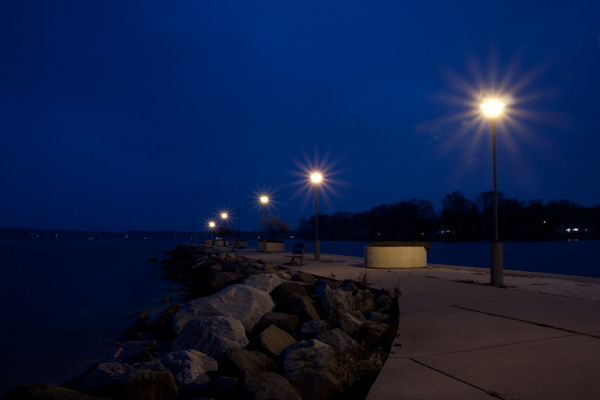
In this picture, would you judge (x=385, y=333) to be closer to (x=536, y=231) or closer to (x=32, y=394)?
(x=32, y=394)

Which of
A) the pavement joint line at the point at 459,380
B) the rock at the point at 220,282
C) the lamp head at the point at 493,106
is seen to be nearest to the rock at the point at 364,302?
the pavement joint line at the point at 459,380

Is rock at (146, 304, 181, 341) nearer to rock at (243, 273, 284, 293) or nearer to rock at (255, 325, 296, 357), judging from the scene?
rock at (243, 273, 284, 293)

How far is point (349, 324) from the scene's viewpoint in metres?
6.73

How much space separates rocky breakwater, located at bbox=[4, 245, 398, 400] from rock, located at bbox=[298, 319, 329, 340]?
2 cm

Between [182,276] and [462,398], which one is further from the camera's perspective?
[182,276]

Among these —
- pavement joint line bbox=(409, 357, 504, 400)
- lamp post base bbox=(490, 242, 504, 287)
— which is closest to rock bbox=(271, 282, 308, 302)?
lamp post base bbox=(490, 242, 504, 287)

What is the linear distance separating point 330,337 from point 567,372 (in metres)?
2.85

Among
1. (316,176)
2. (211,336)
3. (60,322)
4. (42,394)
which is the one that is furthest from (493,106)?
(60,322)

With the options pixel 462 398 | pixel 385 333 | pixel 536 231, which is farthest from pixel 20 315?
pixel 536 231

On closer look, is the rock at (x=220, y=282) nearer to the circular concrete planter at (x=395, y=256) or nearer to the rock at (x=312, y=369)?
the circular concrete planter at (x=395, y=256)

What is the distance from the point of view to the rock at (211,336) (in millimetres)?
6535

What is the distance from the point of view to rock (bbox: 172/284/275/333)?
8.46 meters

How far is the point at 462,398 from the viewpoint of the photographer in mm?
3656

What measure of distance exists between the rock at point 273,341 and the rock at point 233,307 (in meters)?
1.90
